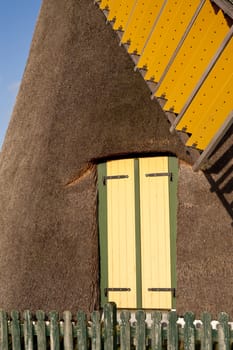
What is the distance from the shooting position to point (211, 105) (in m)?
7.64

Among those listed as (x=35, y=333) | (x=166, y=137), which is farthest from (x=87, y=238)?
(x=35, y=333)

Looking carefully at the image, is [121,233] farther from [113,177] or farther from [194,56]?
[194,56]

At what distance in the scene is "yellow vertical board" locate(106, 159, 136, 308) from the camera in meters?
10.1

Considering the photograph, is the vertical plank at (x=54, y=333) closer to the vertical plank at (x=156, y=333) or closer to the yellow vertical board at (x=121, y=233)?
the vertical plank at (x=156, y=333)

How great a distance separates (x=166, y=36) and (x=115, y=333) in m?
3.94

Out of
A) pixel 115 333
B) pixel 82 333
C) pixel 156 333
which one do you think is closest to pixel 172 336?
pixel 156 333

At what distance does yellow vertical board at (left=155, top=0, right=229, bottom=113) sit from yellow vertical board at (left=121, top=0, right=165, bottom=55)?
1006 mm

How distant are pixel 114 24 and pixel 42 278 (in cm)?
418

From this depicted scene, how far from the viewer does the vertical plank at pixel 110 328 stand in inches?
256

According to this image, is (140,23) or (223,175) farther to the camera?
(223,175)

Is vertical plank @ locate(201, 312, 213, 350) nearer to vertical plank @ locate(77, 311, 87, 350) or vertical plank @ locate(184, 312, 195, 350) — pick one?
vertical plank @ locate(184, 312, 195, 350)

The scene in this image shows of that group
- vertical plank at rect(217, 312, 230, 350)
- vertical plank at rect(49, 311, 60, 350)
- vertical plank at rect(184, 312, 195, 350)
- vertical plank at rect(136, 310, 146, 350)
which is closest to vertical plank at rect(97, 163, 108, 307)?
vertical plank at rect(49, 311, 60, 350)

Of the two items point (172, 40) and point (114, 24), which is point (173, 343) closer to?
point (172, 40)

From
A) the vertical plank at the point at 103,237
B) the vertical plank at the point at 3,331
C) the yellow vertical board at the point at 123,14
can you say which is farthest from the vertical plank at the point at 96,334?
the yellow vertical board at the point at 123,14
